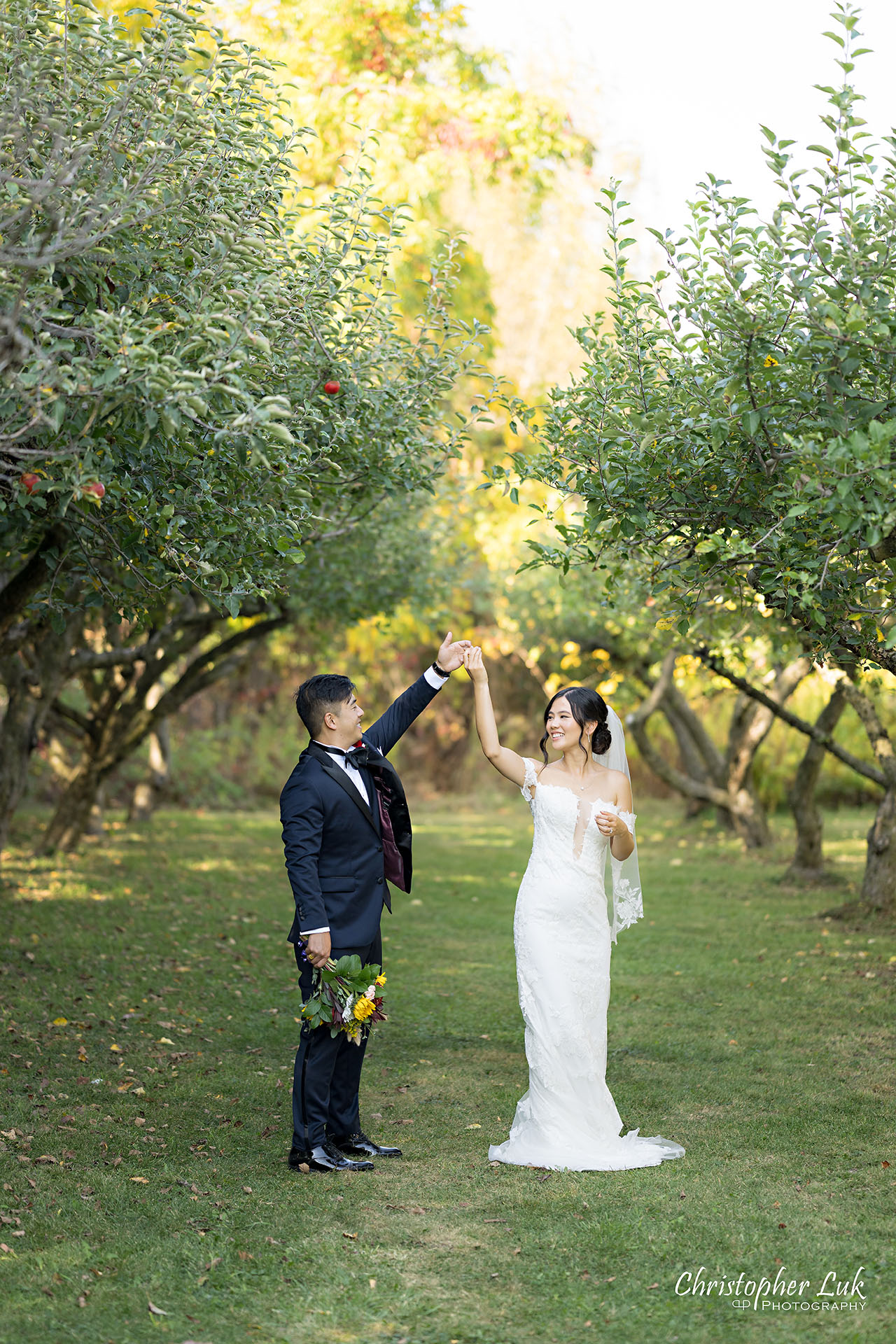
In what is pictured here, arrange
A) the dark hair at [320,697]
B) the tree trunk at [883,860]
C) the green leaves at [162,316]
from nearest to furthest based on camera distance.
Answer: the green leaves at [162,316] → the dark hair at [320,697] → the tree trunk at [883,860]

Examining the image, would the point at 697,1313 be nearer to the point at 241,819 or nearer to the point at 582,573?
→ the point at 582,573

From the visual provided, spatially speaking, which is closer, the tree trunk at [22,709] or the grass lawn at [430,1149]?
the grass lawn at [430,1149]

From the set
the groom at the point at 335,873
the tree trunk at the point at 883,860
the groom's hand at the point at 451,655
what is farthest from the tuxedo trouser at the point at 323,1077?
the tree trunk at the point at 883,860

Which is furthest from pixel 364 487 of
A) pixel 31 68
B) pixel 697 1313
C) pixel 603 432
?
pixel 697 1313

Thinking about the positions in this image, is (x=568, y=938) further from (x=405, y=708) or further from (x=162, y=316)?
(x=162, y=316)

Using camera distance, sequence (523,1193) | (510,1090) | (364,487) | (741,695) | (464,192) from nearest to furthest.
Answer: (523,1193), (510,1090), (364,487), (741,695), (464,192)

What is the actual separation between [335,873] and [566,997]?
1.19 m

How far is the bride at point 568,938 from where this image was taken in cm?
538

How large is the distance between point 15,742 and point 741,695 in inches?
364

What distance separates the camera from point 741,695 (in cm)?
1650

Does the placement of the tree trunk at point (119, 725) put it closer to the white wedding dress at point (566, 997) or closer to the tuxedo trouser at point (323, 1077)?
the white wedding dress at point (566, 997)

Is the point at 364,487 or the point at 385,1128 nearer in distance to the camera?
the point at 385,1128

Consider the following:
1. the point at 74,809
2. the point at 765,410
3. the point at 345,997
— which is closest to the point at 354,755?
the point at 345,997

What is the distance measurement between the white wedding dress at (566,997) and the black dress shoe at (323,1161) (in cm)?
59
